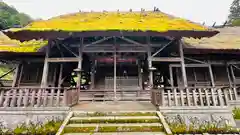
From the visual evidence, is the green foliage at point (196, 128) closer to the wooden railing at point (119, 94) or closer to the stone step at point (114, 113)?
the stone step at point (114, 113)

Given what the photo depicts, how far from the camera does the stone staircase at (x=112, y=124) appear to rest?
548 cm

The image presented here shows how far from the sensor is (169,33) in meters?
9.63

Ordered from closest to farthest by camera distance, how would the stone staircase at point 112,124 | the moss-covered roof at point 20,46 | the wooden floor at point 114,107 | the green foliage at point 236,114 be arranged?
the stone staircase at point 112,124
the wooden floor at point 114,107
the green foliage at point 236,114
the moss-covered roof at point 20,46

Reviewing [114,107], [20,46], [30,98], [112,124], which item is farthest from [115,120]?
[20,46]

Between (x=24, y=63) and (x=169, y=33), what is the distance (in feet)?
34.0

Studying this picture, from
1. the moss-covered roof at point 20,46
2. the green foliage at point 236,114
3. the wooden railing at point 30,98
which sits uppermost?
the moss-covered roof at point 20,46

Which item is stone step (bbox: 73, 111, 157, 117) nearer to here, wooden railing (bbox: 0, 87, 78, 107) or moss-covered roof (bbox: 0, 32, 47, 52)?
wooden railing (bbox: 0, 87, 78, 107)

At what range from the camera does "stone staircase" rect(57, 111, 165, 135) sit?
5.48 metres

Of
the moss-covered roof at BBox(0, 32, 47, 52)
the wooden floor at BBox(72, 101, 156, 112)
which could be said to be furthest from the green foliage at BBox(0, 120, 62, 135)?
the moss-covered roof at BBox(0, 32, 47, 52)

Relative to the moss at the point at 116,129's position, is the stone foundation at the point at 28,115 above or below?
above

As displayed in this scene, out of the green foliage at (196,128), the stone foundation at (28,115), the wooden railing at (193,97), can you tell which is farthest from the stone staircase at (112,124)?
the wooden railing at (193,97)

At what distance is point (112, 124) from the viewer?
5.82 m

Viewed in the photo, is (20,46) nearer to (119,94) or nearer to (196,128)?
(119,94)

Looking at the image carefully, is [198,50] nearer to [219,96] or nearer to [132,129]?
[219,96]
